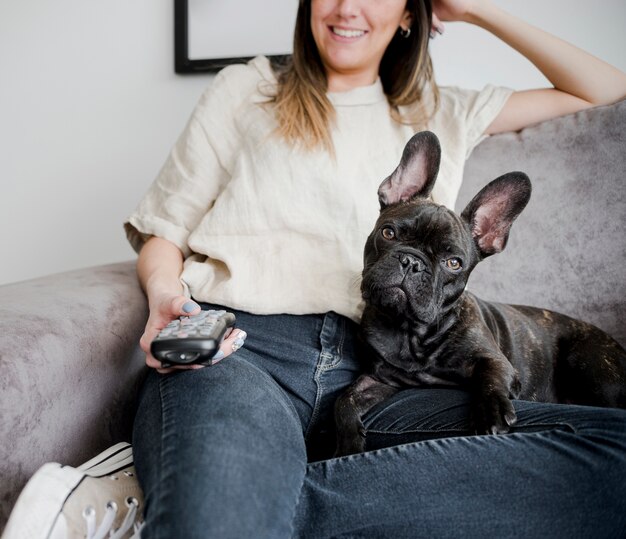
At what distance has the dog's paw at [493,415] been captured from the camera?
3.18 feet

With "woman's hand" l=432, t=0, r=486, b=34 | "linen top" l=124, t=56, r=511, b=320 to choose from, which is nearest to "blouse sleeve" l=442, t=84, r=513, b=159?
"linen top" l=124, t=56, r=511, b=320

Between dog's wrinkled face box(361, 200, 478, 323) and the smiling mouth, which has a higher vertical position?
the smiling mouth

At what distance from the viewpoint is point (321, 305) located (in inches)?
49.6

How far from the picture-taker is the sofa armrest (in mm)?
923

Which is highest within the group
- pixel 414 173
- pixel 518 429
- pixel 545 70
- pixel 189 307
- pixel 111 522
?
pixel 545 70

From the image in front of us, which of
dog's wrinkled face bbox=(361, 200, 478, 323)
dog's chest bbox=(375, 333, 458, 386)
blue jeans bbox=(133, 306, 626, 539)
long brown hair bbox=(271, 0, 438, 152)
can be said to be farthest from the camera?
long brown hair bbox=(271, 0, 438, 152)

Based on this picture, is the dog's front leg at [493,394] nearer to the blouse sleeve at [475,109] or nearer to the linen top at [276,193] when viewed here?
the linen top at [276,193]

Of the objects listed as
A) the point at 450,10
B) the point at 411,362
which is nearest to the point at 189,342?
the point at 411,362

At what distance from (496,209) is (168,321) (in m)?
0.72

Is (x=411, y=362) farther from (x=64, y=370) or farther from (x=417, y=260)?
(x=64, y=370)

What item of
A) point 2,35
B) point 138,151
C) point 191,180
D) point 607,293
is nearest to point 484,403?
point 607,293

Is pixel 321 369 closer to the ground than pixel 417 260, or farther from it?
closer to the ground

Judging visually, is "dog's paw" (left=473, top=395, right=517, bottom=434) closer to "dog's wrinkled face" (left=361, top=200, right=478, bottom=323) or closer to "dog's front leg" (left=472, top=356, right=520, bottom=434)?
"dog's front leg" (left=472, top=356, right=520, bottom=434)

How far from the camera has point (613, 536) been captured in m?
0.87
